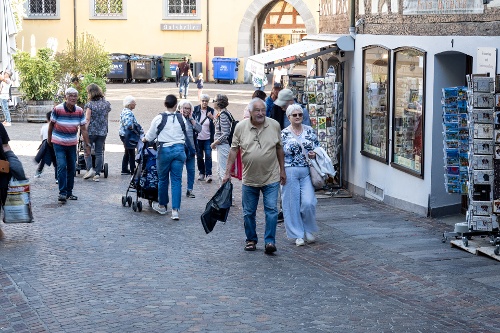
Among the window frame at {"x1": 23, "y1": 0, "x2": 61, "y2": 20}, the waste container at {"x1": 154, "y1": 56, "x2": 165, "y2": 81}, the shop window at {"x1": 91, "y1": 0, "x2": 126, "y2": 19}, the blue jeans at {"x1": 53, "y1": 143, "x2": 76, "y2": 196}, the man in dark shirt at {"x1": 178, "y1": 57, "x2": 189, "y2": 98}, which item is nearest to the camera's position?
the blue jeans at {"x1": 53, "y1": 143, "x2": 76, "y2": 196}

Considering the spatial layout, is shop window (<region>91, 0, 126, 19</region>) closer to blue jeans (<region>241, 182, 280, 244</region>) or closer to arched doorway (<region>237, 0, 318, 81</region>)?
arched doorway (<region>237, 0, 318, 81</region>)

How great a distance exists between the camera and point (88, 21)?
49.4 meters

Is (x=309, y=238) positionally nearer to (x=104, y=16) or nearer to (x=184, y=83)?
(x=184, y=83)

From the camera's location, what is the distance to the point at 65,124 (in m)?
15.3

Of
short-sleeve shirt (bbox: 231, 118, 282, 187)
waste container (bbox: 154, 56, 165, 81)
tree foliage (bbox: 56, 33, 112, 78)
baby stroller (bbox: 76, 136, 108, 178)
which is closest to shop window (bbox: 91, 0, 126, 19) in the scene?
waste container (bbox: 154, 56, 165, 81)

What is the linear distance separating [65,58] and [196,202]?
14265 mm

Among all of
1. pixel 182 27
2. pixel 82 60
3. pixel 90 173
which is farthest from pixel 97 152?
pixel 182 27

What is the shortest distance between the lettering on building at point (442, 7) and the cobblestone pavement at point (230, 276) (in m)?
2.80

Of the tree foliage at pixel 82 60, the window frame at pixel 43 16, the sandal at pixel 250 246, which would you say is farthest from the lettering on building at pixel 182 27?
the sandal at pixel 250 246

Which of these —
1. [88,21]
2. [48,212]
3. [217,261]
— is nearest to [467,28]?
[217,261]

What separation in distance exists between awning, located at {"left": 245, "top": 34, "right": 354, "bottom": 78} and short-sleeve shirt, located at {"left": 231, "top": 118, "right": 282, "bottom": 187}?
600cm

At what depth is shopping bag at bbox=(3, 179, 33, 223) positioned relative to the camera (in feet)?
41.0

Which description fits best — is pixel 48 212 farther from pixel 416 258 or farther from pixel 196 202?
pixel 416 258

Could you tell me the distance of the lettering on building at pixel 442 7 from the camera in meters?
13.4
